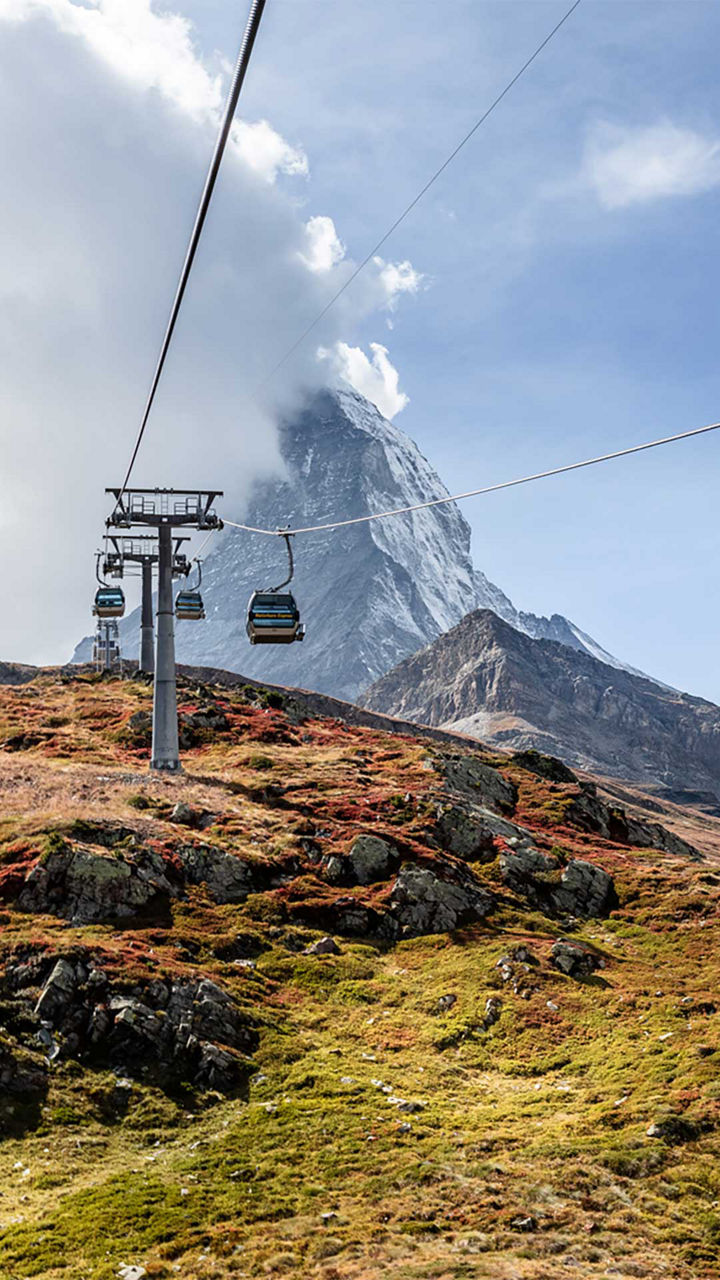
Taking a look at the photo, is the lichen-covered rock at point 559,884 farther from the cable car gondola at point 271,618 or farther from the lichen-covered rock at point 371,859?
the cable car gondola at point 271,618

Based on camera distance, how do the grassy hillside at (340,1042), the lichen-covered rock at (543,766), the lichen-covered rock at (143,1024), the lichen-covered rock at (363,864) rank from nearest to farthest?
the grassy hillside at (340,1042), the lichen-covered rock at (143,1024), the lichen-covered rock at (363,864), the lichen-covered rock at (543,766)

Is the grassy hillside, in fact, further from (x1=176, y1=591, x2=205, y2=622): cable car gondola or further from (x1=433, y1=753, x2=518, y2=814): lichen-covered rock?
(x1=176, y1=591, x2=205, y2=622): cable car gondola

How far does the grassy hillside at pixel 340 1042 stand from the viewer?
16031 millimetres

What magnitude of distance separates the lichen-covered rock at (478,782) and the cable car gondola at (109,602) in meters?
31.2

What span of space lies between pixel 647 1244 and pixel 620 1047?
34.1 feet

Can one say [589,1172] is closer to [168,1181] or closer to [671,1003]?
[168,1181]

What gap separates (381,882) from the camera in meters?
39.6

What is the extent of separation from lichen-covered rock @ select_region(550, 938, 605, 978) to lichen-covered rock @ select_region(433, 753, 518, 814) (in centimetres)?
1953

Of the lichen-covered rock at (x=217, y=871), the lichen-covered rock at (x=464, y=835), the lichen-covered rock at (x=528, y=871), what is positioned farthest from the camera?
the lichen-covered rock at (x=464, y=835)

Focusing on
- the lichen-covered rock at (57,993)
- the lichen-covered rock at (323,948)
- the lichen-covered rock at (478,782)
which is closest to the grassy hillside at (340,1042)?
the lichen-covered rock at (57,993)

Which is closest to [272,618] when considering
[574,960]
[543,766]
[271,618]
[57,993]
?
[271,618]

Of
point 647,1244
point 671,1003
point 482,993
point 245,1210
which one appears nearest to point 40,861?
point 482,993

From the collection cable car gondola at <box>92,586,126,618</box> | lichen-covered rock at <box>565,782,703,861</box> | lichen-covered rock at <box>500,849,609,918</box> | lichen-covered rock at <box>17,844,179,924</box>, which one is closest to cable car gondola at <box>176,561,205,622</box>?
cable car gondola at <box>92,586,126,618</box>

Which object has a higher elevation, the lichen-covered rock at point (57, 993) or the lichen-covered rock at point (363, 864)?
the lichen-covered rock at point (363, 864)
